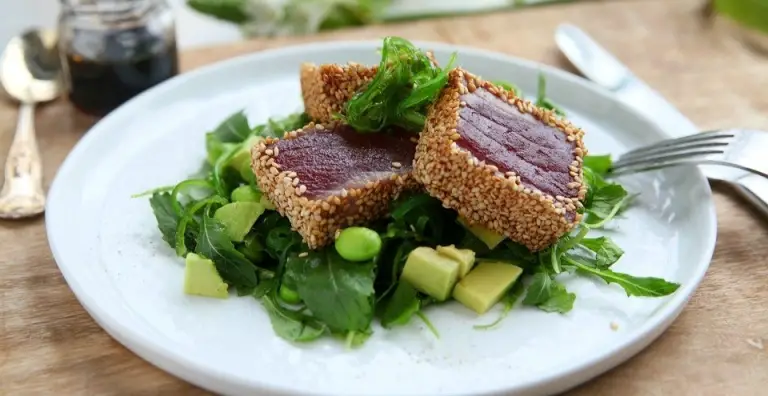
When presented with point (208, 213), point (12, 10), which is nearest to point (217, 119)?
point (208, 213)

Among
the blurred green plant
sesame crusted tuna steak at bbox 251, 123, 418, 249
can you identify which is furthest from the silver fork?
the blurred green plant

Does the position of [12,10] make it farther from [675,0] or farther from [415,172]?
[675,0]

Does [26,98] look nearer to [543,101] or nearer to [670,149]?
[543,101]

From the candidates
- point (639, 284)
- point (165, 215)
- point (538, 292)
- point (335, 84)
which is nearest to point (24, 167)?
point (165, 215)

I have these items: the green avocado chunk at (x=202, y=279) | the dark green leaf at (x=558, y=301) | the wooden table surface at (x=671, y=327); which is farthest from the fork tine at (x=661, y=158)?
the green avocado chunk at (x=202, y=279)

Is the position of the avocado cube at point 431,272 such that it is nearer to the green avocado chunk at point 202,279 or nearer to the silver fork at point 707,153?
the green avocado chunk at point 202,279
